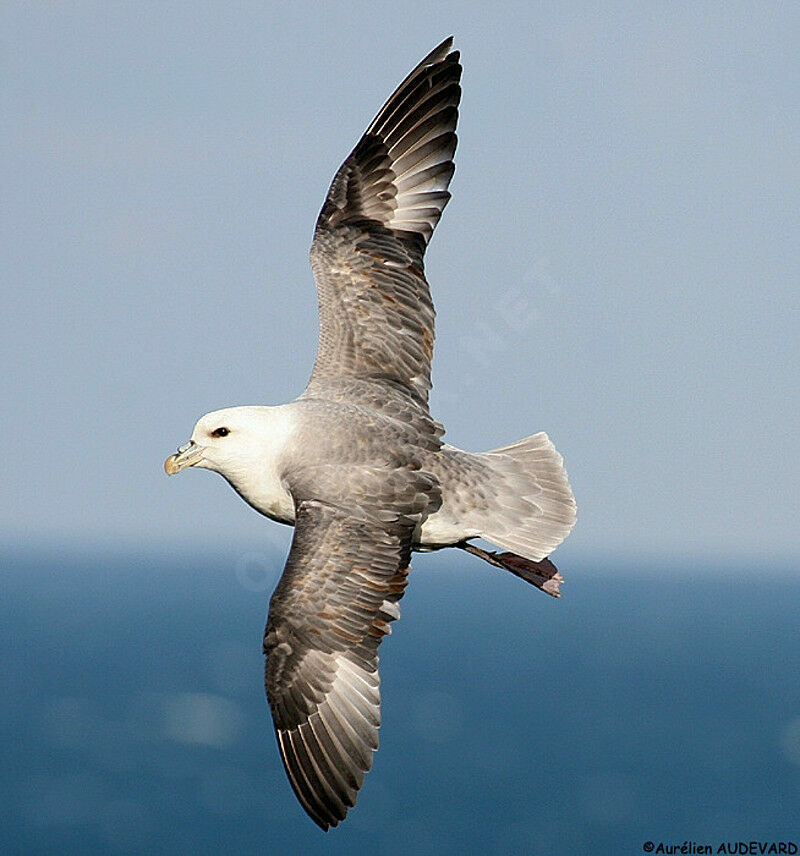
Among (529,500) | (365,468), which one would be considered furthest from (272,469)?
(529,500)

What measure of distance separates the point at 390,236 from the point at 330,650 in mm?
2881

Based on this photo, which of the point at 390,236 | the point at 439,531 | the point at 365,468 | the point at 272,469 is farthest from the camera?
the point at 390,236

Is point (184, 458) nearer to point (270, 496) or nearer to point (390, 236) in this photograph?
point (270, 496)

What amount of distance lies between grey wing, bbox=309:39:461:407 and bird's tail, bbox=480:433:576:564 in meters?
0.68

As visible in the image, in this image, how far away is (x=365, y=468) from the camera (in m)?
8.38

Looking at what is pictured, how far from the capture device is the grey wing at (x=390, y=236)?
9.45 metres

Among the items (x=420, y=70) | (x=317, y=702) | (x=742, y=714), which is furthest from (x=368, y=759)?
(x=742, y=714)

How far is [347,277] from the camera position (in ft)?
31.8

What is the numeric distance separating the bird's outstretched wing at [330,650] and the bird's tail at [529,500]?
1187 mm

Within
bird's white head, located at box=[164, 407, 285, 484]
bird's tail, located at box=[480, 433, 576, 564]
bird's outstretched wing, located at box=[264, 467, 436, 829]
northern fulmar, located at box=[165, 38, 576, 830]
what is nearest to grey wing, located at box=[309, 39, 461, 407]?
northern fulmar, located at box=[165, 38, 576, 830]

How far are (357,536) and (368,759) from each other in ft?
3.69

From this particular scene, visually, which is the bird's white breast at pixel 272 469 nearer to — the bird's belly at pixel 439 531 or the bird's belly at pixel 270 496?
the bird's belly at pixel 270 496

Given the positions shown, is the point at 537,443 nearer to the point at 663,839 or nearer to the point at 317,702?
the point at 317,702

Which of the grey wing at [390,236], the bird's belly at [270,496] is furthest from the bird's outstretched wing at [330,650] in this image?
the grey wing at [390,236]
